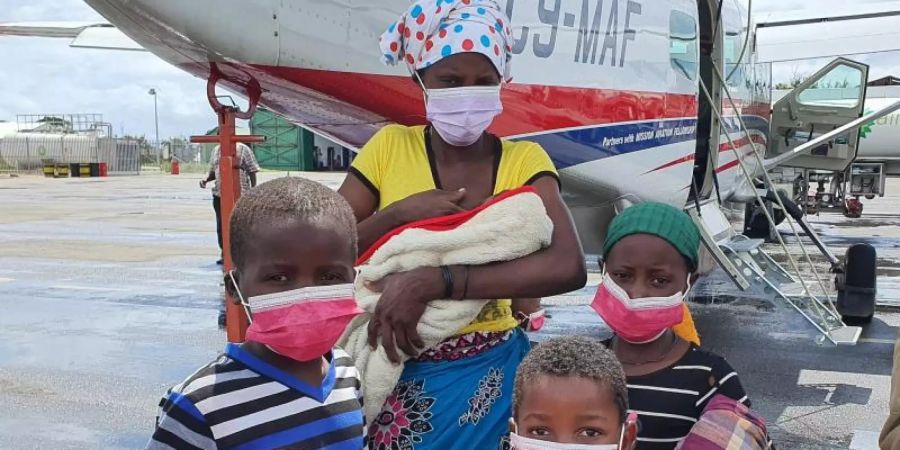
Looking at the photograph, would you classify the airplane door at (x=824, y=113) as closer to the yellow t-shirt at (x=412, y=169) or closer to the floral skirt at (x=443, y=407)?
the yellow t-shirt at (x=412, y=169)

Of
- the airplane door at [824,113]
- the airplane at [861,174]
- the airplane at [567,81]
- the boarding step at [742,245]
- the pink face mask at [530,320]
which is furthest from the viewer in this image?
the airplane at [861,174]

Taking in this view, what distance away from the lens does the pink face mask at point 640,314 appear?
87.1 inches

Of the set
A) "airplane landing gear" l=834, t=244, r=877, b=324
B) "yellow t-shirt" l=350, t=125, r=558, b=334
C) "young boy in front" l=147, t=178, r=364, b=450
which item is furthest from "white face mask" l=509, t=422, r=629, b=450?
"airplane landing gear" l=834, t=244, r=877, b=324

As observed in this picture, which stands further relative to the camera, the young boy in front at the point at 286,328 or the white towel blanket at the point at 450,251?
the white towel blanket at the point at 450,251

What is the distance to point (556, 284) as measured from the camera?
6.89ft

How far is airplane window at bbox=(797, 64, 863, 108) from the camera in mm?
10609

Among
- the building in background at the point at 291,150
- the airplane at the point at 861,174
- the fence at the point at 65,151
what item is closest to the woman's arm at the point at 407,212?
the airplane at the point at 861,174

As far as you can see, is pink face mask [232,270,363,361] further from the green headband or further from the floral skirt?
the green headband

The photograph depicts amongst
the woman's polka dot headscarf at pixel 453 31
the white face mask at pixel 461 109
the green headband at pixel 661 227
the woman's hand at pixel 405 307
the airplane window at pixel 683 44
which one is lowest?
the woman's hand at pixel 405 307

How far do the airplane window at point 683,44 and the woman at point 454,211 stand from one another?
3.67 meters

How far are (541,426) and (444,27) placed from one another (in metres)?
1.05

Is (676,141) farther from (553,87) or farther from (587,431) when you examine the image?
(587,431)

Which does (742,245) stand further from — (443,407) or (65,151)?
(65,151)

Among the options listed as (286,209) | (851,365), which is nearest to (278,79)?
(286,209)
